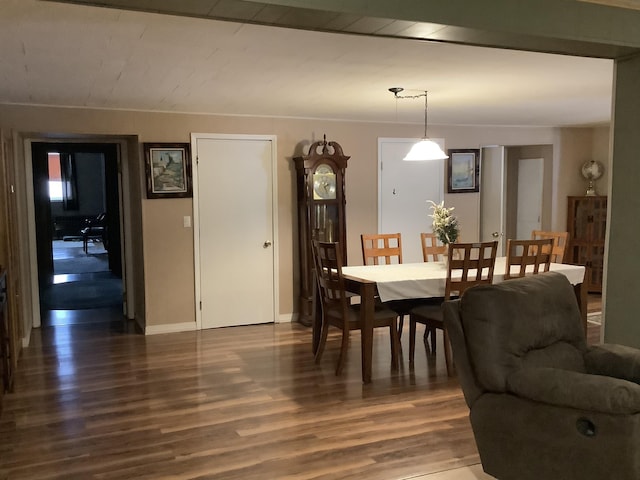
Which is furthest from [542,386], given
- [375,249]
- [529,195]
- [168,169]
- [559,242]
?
[529,195]

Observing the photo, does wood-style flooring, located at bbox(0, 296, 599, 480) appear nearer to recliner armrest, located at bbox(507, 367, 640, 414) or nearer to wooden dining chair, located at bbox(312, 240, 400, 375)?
wooden dining chair, located at bbox(312, 240, 400, 375)

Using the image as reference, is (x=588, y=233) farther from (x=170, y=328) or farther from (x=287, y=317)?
(x=170, y=328)

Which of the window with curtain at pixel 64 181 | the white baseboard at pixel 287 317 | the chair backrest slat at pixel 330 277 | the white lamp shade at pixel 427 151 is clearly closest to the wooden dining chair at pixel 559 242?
the white lamp shade at pixel 427 151

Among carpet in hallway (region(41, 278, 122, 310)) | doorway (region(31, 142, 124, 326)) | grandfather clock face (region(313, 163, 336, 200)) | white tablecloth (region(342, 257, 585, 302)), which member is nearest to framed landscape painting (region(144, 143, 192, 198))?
grandfather clock face (region(313, 163, 336, 200))

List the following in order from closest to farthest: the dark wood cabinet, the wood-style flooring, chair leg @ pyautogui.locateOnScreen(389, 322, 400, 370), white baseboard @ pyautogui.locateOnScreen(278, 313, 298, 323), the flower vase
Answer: the wood-style flooring, the flower vase, chair leg @ pyautogui.locateOnScreen(389, 322, 400, 370), white baseboard @ pyautogui.locateOnScreen(278, 313, 298, 323), the dark wood cabinet

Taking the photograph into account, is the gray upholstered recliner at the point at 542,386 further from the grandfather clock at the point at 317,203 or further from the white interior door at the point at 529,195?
the white interior door at the point at 529,195

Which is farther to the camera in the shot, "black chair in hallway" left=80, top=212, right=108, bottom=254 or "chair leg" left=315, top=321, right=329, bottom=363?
"black chair in hallway" left=80, top=212, right=108, bottom=254

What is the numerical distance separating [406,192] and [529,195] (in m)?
2.29

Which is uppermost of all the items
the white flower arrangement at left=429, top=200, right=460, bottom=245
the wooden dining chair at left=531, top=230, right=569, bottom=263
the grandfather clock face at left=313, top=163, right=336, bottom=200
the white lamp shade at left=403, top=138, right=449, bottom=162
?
the white lamp shade at left=403, top=138, right=449, bottom=162

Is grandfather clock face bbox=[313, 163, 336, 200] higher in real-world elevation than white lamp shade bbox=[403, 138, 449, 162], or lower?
lower

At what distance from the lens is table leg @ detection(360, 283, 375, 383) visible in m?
4.22

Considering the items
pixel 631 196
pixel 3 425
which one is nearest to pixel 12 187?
pixel 3 425

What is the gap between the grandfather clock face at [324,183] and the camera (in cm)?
604

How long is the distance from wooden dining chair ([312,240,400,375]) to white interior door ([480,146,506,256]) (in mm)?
3517
